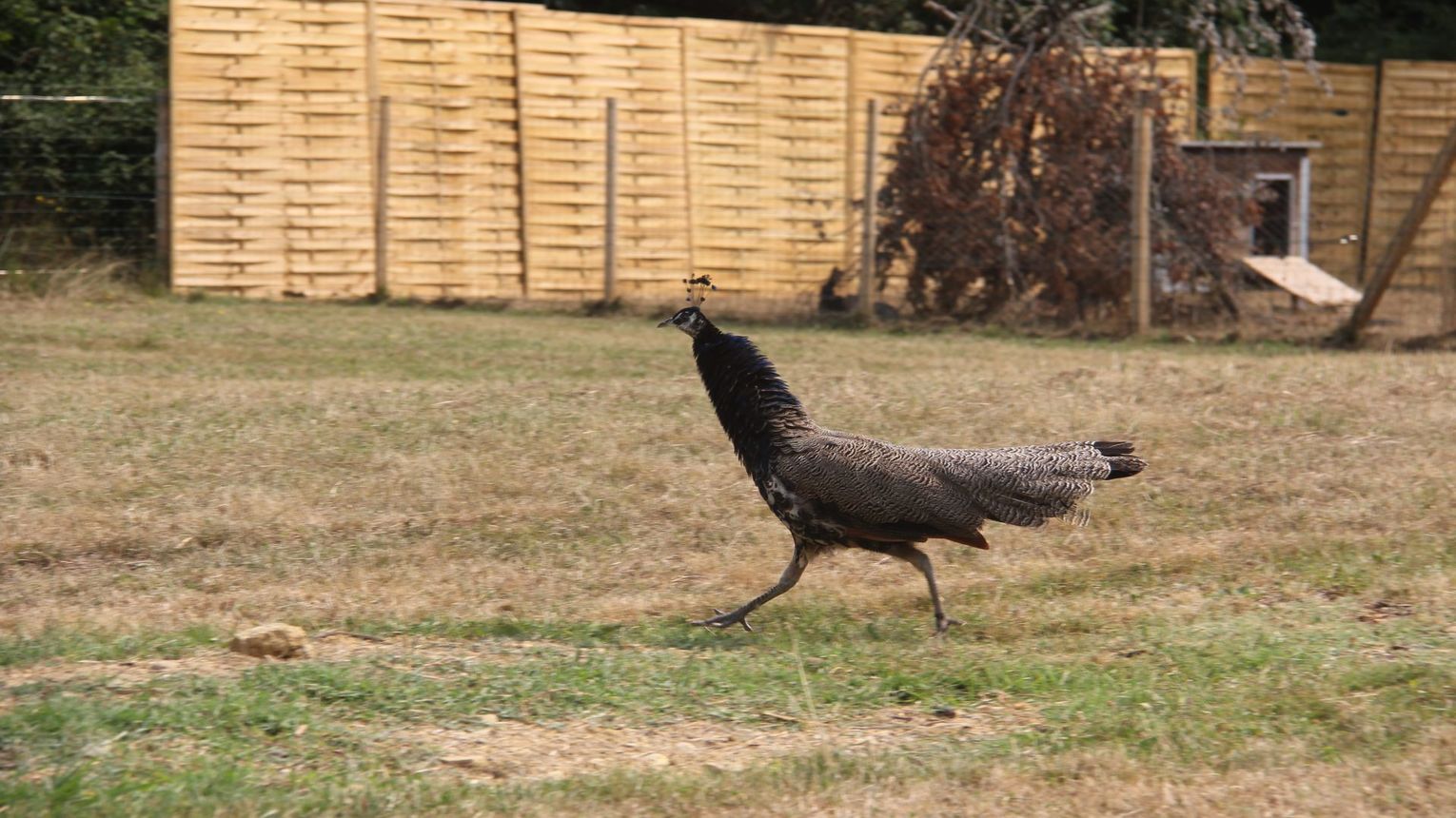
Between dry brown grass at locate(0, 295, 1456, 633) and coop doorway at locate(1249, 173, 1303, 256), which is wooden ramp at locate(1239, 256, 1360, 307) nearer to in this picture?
coop doorway at locate(1249, 173, 1303, 256)

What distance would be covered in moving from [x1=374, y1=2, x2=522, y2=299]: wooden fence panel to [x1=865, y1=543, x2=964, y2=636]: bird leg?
10.1 metres

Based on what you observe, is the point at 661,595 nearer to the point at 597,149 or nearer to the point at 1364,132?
the point at 597,149

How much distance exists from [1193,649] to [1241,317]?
9485 mm

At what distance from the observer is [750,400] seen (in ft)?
20.9

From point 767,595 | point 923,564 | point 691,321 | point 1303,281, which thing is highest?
point 1303,281

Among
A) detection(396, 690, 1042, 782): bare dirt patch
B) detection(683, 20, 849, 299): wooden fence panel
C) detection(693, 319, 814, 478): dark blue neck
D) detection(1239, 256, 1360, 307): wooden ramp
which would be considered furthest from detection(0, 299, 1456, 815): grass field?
detection(683, 20, 849, 299): wooden fence panel

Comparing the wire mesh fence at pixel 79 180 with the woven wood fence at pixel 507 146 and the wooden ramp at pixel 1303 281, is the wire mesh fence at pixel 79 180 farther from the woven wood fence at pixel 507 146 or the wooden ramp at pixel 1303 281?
the wooden ramp at pixel 1303 281

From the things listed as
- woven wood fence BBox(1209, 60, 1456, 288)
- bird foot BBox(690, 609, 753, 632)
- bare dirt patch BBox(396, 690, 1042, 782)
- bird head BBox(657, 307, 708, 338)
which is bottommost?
bare dirt patch BBox(396, 690, 1042, 782)

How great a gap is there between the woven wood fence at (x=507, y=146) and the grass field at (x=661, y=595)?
2.87 meters

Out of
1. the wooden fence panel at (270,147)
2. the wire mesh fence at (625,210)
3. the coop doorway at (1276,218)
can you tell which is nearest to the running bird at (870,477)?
the wire mesh fence at (625,210)

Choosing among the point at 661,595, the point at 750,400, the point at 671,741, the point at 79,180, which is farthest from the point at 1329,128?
the point at 671,741

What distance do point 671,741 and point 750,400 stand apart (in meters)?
1.74

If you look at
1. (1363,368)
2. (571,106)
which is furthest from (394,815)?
(571,106)

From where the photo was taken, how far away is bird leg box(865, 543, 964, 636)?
634 centimetres
